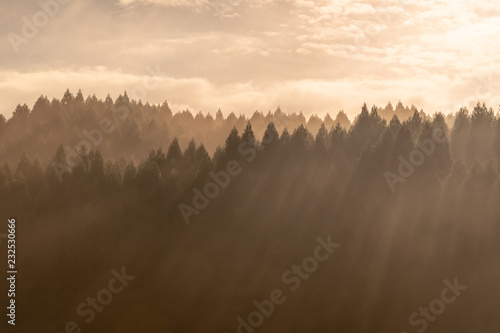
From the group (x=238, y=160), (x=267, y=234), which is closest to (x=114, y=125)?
(x=238, y=160)

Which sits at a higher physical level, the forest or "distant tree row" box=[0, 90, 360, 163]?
"distant tree row" box=[0, 90, 360, 163]

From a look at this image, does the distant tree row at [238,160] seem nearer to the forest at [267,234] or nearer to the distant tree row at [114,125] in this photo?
the forest at [267,234]

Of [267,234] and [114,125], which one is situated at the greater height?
[114,125]

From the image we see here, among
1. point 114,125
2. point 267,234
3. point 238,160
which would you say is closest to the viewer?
point 267,234

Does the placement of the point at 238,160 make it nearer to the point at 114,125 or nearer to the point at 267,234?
the point at 267,234

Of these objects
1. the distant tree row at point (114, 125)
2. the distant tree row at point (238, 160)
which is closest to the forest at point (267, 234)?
the distant tree row at point (238, 160)

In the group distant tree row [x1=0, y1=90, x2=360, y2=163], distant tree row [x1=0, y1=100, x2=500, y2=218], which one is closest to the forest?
distant tree row [x1=0, y1=100, x2=500, y2=218]

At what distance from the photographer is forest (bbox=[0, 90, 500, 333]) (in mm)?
67625

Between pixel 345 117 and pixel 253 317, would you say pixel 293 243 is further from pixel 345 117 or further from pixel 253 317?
pixel 345 117

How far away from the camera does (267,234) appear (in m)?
76.2

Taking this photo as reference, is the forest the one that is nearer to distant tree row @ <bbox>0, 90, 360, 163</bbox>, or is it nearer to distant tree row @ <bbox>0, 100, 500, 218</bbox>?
distant tree row @ <bbox>0, 100, 500, 218</bbox>

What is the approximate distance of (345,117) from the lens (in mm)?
154500

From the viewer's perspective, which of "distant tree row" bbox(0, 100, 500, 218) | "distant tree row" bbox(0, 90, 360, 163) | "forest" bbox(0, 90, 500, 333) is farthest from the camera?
"distant tree row" bbox(0, 90, 360, 163)

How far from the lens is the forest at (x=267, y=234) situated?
222 ft
